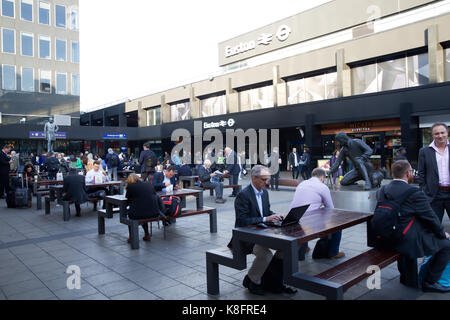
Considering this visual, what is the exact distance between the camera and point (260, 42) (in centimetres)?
2783

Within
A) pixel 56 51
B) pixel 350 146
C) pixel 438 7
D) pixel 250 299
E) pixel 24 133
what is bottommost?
pixel 250 299

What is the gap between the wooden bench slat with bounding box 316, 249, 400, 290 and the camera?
3.06m

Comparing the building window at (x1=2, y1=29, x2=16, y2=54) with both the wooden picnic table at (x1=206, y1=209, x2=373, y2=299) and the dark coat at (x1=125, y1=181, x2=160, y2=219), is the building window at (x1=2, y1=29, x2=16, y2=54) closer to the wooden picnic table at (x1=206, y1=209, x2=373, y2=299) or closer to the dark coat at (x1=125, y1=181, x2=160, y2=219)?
the dark coat at (x1=125, y1=181, x2=160, y2=219)

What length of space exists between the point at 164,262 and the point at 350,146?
5.09 metres

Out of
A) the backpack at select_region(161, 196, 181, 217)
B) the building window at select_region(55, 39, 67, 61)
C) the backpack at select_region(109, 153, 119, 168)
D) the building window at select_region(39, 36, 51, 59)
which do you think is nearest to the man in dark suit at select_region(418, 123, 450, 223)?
the backpack at select_region(161, 196, 181, 217)

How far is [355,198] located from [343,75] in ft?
45.6

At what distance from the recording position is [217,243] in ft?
20.3

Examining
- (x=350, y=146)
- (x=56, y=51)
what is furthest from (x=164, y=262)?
(x=56, y=51)

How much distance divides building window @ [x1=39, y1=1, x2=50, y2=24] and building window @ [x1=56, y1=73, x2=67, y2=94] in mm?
5067

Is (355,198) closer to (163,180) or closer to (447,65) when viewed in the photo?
(163,180)

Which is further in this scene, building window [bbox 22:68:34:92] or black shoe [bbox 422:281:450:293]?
building window [bbox 22:68:34:92]

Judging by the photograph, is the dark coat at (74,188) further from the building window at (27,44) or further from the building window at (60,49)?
the building window at (60,49)

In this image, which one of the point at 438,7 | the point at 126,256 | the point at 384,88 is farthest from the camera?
the point at 384,88
